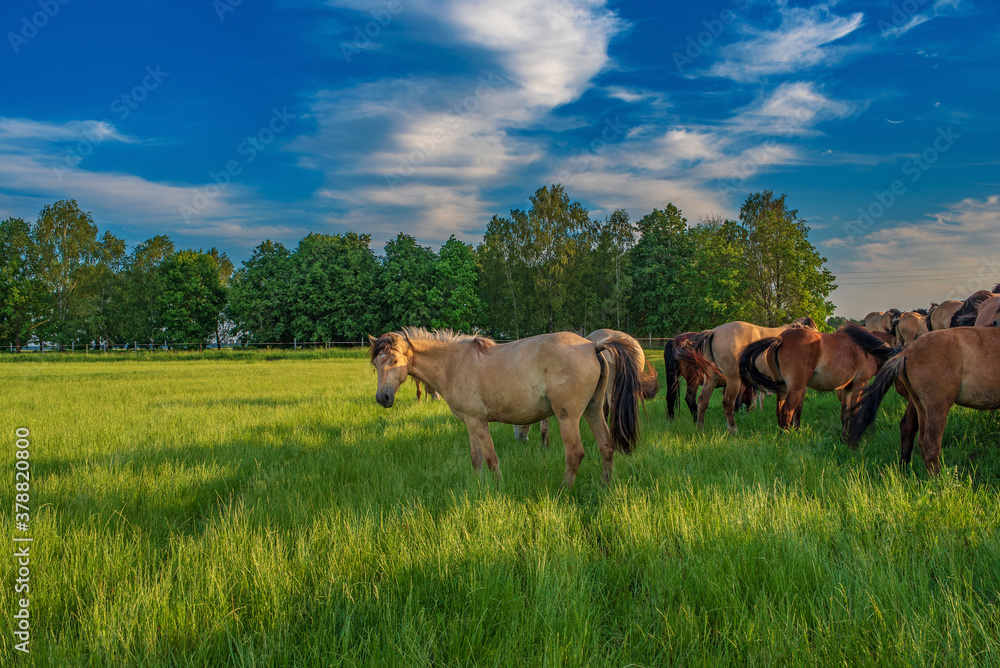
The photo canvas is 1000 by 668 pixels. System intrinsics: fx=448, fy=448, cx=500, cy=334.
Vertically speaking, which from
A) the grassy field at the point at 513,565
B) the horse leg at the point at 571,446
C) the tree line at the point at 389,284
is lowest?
the grassy field at the point at 513,565

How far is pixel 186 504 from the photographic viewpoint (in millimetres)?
4820

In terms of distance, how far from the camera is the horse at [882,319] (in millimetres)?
16906

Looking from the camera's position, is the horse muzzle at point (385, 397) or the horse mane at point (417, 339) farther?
the horse mane at point (417, 339)

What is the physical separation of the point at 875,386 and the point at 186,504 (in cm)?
818

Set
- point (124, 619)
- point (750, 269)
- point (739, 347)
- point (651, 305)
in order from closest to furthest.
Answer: point (124, 619)
point (739, 347)
point (750, 269)
point (651, 305)

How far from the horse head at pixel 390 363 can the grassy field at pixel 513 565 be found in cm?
106

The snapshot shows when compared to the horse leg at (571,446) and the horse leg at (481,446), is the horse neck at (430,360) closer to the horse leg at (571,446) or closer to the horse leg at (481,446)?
the horse leg at (481,446)

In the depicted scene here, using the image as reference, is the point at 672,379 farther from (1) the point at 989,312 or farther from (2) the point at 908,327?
(2) the point at 908,327

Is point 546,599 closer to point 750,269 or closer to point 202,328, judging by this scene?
point 750,269

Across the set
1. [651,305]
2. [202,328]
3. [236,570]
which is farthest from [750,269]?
[202,328]

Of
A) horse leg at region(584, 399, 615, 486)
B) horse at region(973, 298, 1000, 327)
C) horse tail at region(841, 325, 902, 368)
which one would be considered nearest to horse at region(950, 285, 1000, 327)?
horse at region(973, 298, 1000, 327)

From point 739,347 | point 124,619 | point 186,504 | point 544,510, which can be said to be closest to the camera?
point 124,619

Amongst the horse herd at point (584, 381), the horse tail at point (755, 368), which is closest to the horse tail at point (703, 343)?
the horse tail at point (755, 368)

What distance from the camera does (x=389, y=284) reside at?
51688 millimetres
